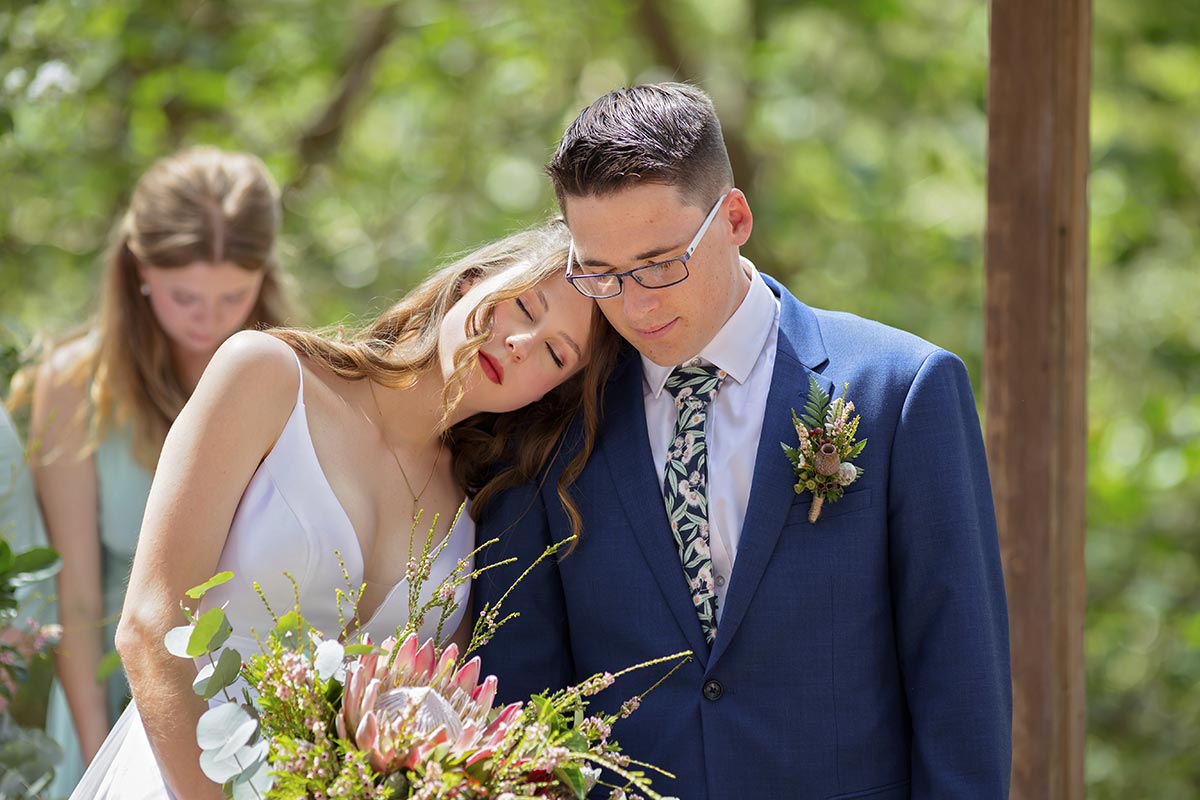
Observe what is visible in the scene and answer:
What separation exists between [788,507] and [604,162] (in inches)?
27.7

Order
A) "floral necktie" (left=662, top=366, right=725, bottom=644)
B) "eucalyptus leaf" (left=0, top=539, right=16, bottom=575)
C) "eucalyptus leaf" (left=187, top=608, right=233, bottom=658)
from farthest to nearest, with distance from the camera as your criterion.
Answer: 1. "eucalyptus leaf" (left=0, top=539, right=16, bottom=575)
2. "floral necktie" (left=662, top=366, right=725, bottom=644)
3. "eucalyptus leaf" (left=187, top=608, right=233, bottom=658)

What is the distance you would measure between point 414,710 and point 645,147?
1.08m

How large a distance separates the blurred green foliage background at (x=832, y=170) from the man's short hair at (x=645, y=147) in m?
4.30

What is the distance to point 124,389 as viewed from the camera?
365 centimetres

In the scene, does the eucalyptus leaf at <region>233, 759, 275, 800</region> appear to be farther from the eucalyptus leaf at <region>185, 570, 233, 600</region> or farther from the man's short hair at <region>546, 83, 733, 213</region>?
the man's short hair at <region>546, 83, 733, 213</region>

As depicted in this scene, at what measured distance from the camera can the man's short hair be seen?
2.31 m

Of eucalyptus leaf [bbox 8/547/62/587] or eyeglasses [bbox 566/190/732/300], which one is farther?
eucalyptus leaf [bbox 8/547/62/587]

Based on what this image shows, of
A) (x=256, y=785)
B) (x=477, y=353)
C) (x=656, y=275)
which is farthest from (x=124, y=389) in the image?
(x=256, y=785)

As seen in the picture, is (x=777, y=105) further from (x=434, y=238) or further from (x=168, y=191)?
(x=168, y=191)

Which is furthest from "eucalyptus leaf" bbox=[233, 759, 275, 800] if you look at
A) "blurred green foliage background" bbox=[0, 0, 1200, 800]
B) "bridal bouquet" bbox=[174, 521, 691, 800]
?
"blurred green foliage background" bbox=[0, 0, 1200, 800]

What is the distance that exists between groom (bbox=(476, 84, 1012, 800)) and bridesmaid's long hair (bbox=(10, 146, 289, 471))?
156cm

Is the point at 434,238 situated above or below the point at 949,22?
below

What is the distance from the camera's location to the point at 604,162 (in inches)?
91.4

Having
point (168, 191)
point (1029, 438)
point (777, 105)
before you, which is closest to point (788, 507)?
point (1029, 438)
